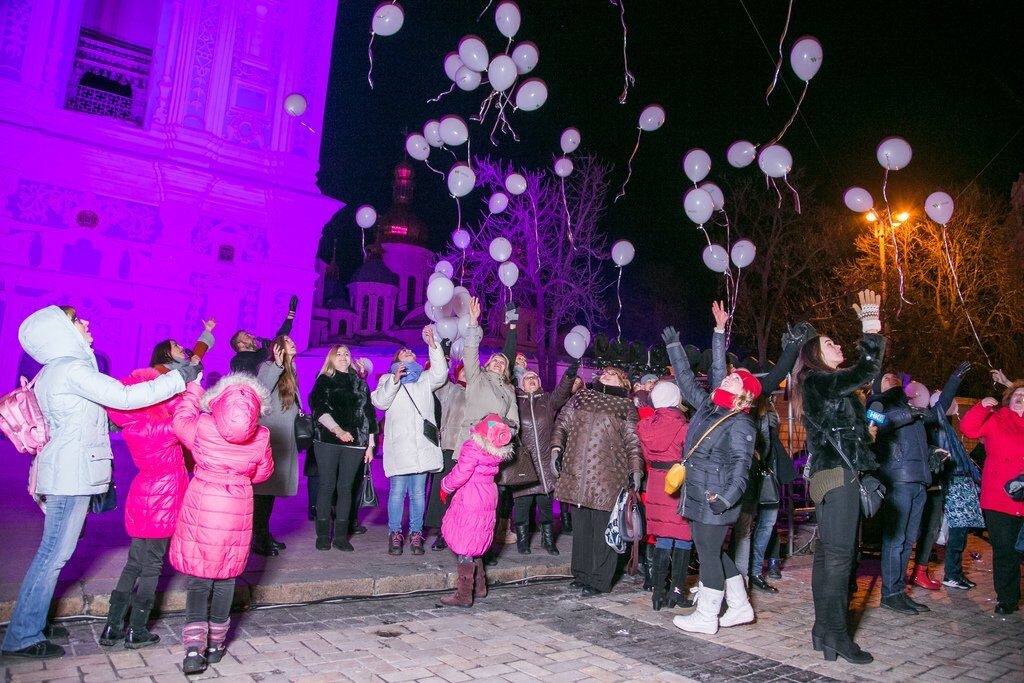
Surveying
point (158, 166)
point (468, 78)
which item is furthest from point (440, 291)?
point (158, 166)

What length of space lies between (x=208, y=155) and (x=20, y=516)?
622 inches

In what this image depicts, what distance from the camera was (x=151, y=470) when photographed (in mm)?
4113

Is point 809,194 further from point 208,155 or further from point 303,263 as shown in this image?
point 208,155

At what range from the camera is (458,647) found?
14.2 ft

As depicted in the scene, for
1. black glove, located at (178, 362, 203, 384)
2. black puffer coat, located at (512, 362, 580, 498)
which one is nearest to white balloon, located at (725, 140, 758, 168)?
black puffer coat, located at (512, 362, 580, 498)

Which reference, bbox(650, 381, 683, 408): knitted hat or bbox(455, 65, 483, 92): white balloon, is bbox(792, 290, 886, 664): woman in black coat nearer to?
bbox(650, 381, 683, 408): knitted hat

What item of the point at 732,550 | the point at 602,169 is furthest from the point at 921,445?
the point at 602,169

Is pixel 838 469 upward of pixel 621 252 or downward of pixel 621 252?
downward

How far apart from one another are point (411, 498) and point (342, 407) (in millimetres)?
1187

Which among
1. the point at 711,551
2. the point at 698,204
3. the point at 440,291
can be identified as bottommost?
the point at 711,551

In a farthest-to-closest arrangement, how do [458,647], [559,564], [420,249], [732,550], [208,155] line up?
[420,249] → [208,155] → [559,564] → [732,550] → [458,647]

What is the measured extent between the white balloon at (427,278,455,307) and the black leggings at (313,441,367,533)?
4.34m

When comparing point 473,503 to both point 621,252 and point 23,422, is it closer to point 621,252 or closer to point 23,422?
point 23,422

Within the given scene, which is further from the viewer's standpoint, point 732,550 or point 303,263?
point 303,263
